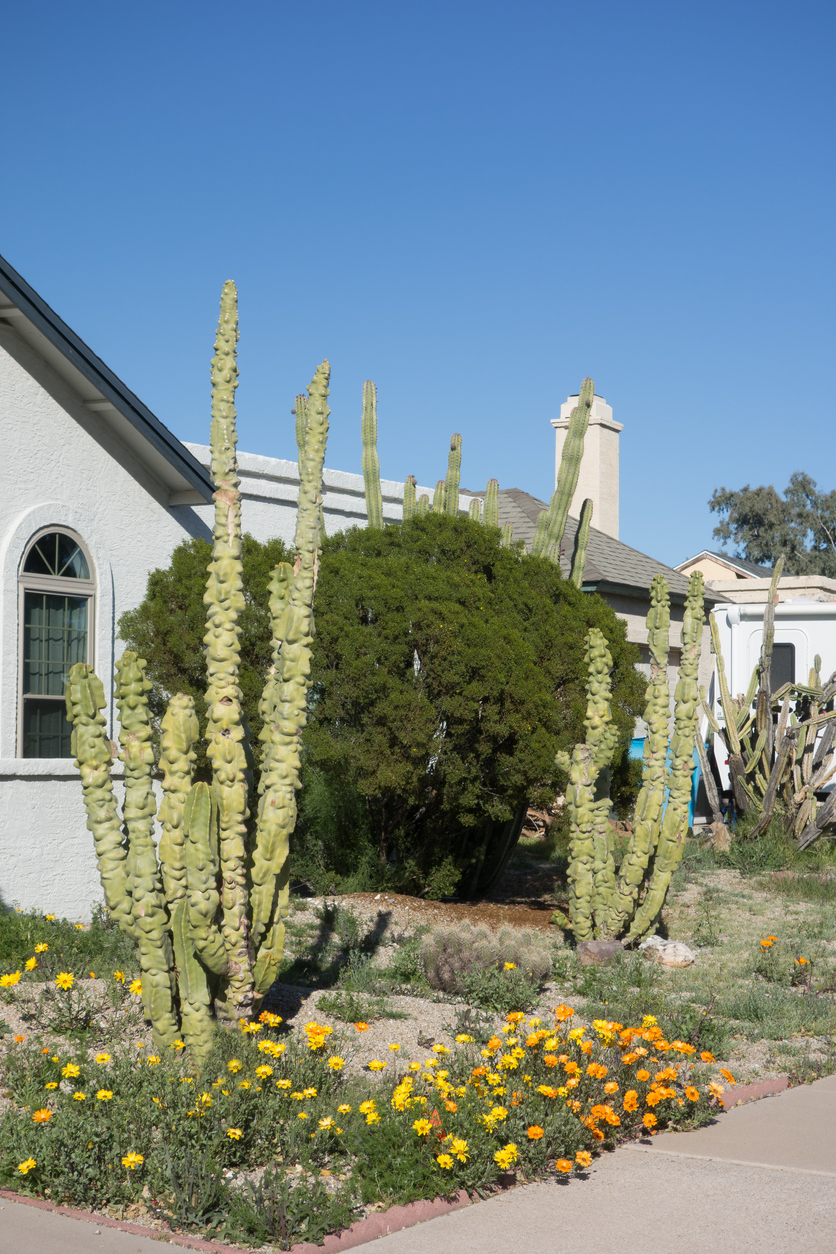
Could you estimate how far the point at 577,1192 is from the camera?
4664 mm

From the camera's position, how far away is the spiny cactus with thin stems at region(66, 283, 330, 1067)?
5824 mm

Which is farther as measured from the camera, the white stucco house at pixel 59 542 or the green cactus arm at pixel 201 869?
the white stucco house at pixel 59 542

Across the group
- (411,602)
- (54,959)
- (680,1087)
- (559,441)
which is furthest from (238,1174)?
(559,441)

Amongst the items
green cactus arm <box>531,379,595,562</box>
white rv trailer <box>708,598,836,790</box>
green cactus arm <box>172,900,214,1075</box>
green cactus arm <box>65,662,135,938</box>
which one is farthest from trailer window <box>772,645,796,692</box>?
green cactus arm <box>65,662,135,938</box>

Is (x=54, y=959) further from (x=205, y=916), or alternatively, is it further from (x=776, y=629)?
(x=776, y=629)

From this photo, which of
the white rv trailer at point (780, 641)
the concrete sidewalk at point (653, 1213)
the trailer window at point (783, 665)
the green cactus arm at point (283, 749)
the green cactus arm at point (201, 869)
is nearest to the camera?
the concrete sidewalk at point (653, 1213)

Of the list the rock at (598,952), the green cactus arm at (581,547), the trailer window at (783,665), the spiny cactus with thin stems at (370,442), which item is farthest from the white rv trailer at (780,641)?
the rock at (598,952)

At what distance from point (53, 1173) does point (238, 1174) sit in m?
0.70

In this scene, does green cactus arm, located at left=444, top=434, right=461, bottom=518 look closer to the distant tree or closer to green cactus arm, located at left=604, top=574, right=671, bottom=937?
green cactus arm, located at left=604, top=574, right=671, bottom=937

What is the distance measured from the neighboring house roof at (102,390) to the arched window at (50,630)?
1089 mm

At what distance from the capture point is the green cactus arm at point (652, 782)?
8.96 meters

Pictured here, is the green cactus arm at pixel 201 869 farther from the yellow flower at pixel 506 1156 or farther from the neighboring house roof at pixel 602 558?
the neighboring house roof at pixel 602 558

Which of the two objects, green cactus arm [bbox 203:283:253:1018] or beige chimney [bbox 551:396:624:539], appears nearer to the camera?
green cactus arm [bbox 203:283:253:1018]

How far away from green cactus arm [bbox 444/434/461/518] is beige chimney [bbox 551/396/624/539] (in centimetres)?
1018
